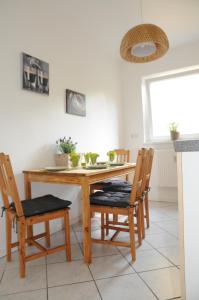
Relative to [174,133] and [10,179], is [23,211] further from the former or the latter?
[174,133]

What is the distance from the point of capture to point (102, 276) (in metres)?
1.54

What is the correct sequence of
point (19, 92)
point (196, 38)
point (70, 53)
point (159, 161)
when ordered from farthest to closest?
point (159, 161)
point (196, 38)
point (70, 53)
point (19, 92)

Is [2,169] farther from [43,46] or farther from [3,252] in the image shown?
[43,46]

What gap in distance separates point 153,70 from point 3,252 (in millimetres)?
3430

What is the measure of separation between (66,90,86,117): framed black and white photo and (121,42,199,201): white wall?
127cm

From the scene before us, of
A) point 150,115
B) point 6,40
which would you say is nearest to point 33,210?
point 6,40

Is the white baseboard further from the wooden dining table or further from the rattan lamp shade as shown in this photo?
the rattan lamp shade

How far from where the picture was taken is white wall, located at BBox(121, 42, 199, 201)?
11.5 feet

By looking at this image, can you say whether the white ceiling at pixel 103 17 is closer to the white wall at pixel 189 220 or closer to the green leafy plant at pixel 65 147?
the green leafy plant at pixel 65 147

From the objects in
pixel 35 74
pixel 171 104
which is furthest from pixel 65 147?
pixel 171 104

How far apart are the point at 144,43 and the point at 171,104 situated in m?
2.15

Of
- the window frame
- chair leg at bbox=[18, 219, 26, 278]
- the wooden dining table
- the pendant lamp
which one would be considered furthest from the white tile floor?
the window frame

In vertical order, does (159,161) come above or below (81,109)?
below

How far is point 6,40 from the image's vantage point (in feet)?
6.48
